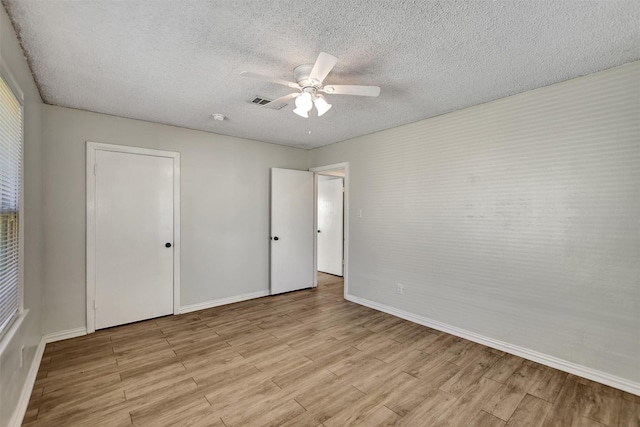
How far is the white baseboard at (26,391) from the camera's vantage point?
1.75 m

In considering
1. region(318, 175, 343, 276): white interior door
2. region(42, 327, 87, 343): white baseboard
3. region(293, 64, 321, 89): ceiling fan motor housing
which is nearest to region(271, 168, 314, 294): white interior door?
region(318, 175, 343, 276): white interior door

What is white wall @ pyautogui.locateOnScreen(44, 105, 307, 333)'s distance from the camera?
2.97 m

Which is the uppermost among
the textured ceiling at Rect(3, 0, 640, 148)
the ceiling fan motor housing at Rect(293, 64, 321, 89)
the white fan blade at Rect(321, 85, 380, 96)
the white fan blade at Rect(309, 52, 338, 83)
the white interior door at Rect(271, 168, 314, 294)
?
the textured ceiling at Rect(3, 0, 640, 148)

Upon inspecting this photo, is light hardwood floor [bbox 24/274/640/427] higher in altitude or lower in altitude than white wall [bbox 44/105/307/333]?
lower

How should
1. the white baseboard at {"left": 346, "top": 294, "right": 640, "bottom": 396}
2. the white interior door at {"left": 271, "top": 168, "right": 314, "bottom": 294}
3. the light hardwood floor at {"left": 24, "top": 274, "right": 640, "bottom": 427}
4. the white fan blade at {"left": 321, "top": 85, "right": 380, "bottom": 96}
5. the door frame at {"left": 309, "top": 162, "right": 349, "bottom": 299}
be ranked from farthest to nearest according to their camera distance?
the white interior door at {"left": 271, "top": 168, "right": 314, "bottom": 294} < the door frame at {"left": 309, "top": 162, "right": 349, "bottom": 299} < the white baseboard at {"left": 346, "top": 294, "right": 640, "bottom": 396} < the white fan blade at {"left": 321, "top": 85, "right": 380, "bottom": 96} < the light hardwood floor at {"left": 24, "top": 274, "right": 640, "bottom": 427}

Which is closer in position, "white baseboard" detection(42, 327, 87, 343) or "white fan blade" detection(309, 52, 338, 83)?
"white fan blade" detection(309, 52, 338, 83)

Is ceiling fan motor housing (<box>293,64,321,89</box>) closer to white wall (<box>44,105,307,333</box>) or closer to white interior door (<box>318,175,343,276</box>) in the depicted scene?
white wall (<box>44,105,307,333</box>)

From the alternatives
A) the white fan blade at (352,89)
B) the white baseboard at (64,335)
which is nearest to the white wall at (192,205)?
the white baseboard at (64,335)

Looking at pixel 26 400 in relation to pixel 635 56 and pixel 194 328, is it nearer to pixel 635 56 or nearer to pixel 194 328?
pixel 194 328

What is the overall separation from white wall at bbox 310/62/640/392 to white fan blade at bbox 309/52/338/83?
1.97 meters

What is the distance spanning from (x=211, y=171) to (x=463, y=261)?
340 centimetres

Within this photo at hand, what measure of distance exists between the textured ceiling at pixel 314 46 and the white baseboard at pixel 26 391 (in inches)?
91.3

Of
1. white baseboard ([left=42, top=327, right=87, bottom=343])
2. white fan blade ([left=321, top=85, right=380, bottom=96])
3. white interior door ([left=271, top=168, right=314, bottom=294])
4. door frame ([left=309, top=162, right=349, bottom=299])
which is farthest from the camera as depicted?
white interior door ([left=271, top=168, right=314, bottom=294])

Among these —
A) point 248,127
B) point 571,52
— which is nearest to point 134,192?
point 248,127
